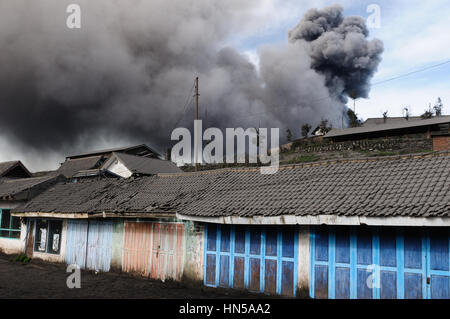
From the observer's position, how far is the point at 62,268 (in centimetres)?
1623

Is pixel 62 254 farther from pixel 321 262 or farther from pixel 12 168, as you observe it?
pixel 12 168

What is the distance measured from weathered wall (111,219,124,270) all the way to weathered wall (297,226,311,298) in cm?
761

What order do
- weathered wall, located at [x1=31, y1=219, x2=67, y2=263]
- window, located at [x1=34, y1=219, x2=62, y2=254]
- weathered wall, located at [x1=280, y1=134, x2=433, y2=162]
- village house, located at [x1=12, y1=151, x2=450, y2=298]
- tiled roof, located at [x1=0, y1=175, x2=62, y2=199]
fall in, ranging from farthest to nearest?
weathered wall, located at [x1=280, y1=134, x2=433, y2=162], tiled roof, located at [x1=0, y1=175, x2=62, y2=199], window, located at [x1=34, y1=219, x2=62, y2=254], weathered wall, located at [x1=31, y1=219, x2=67, y2=263], village house, located at [x1=12, y1=151, x2=450, y2=298]

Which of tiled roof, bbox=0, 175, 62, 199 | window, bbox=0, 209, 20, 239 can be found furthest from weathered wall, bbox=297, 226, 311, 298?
window, bbox=0, 209, 20, 239

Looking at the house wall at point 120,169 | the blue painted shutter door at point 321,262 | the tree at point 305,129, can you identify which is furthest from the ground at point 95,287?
the tree at point 305,129

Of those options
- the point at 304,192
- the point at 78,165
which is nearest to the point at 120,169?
the point at 78,165

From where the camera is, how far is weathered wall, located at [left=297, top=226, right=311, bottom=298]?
9875 millimetres

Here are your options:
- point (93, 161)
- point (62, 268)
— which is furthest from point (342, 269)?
point (93, 161)

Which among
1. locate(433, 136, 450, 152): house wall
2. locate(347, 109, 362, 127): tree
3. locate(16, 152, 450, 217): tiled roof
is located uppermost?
locate(347, 109, 362, 127): tree

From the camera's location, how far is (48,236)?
58.9ft

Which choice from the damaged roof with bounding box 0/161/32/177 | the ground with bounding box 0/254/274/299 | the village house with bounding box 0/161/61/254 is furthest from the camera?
the damaged roof with bounding box 0/161/32/177

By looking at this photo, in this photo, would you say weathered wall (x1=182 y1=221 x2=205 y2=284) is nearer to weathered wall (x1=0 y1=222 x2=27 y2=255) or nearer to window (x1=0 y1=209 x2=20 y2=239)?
weathered wall (x1=0 y1=222 x2=27 y2=255)

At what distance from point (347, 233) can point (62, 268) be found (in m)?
12.5

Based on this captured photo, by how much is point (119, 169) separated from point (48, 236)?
2165 cm
